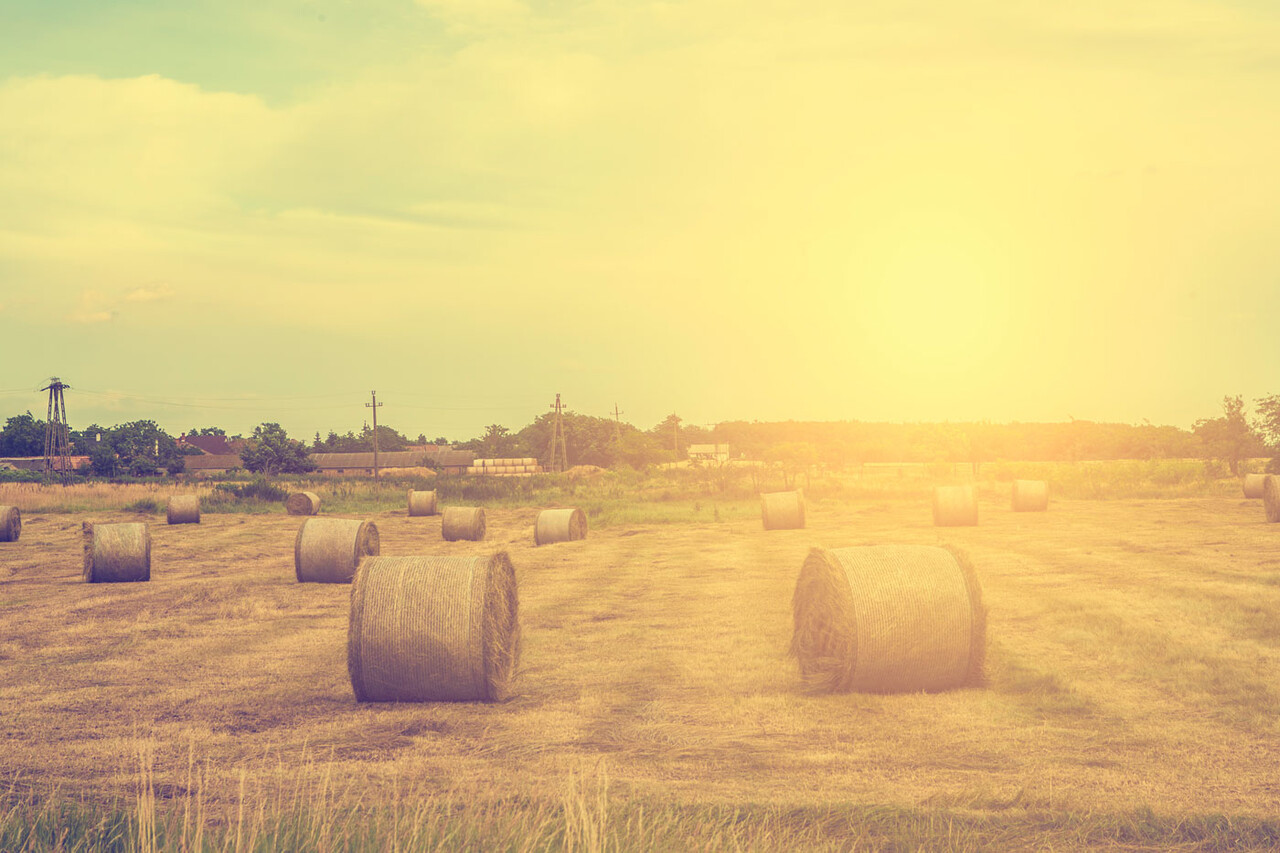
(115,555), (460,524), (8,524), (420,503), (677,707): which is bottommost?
(677,707)

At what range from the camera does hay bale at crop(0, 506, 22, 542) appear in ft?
99.1

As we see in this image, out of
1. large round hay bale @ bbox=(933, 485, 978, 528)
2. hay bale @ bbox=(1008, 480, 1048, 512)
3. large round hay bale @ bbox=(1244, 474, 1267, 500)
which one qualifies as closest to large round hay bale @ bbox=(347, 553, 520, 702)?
large round hay bale @ bbox=(933, 485, 978, 528)

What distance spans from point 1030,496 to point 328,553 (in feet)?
86.1

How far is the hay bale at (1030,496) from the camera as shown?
120 ft

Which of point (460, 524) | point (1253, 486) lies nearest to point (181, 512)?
point (460, 524)

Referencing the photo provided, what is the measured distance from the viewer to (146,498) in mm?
47312

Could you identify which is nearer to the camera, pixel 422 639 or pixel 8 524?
pixel 422 639

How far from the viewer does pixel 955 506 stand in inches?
1251

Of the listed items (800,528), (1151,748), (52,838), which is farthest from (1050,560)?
(52,838)

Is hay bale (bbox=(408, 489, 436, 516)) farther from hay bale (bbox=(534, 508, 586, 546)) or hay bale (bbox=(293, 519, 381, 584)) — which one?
hay bale (bbox=(293, 519, 381, 584))

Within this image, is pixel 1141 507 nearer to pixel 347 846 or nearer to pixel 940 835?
pixel 940 835

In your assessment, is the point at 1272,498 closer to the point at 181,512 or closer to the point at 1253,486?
the point at 1253,486

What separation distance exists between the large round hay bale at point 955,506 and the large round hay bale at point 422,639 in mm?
23782

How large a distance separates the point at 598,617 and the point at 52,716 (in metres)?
7.65
